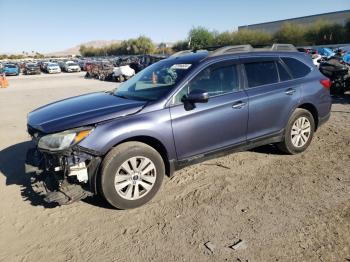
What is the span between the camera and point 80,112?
4059 mm

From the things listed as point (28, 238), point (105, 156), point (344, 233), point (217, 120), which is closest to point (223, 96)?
point (217, 120)

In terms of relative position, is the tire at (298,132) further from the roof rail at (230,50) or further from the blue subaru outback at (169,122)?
the roof rail at (230,50)

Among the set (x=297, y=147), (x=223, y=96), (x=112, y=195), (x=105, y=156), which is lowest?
(x=297, y=147)

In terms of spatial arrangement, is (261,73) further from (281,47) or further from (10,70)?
(10,70)

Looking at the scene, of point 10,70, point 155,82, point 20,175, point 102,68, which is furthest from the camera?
point 10,70

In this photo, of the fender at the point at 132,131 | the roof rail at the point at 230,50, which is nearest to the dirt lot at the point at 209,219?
the fender at the point at 132,131

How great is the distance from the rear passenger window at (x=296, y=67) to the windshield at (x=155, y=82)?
184 cm

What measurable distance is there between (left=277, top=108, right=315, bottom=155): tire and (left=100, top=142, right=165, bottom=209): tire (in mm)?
2295

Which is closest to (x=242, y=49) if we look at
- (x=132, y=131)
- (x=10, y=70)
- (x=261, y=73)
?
(x=261, y=73)

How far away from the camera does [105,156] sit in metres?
3.76

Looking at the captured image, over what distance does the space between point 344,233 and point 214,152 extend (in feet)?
5.97

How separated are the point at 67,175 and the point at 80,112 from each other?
79 cm

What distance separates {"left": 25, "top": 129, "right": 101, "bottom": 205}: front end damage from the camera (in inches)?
143

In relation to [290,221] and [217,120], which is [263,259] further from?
[217,120]
